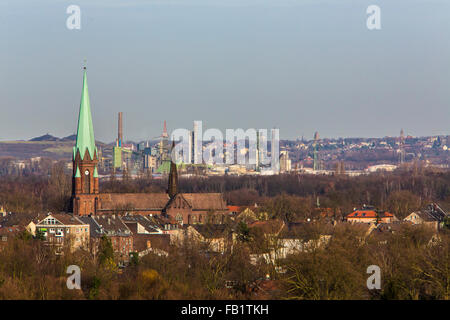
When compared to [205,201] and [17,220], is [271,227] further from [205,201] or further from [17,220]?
[205,201]

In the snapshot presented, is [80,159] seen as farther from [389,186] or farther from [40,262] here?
[389,186]

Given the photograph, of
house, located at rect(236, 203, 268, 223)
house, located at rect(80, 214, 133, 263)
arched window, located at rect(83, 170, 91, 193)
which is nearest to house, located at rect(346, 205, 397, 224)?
house, located at rect(236, 203, 268, 223)

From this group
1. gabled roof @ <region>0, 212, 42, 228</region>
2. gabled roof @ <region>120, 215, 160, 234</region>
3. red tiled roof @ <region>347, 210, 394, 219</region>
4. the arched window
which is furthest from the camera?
red tiled roof @ <region>347, 210, 394, 219</region>

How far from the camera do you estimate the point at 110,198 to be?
273 ft

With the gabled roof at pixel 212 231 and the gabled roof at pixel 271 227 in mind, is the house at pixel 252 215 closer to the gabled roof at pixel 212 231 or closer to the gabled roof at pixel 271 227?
the gabled roof at pixel 212 231

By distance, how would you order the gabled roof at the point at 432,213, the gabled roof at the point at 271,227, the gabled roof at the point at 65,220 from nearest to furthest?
the gabled roof at the point at 271,227 → the gabled roof at the point at 65,220 → the gabled roof at the point at 432,213

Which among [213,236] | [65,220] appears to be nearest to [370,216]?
[213,236]

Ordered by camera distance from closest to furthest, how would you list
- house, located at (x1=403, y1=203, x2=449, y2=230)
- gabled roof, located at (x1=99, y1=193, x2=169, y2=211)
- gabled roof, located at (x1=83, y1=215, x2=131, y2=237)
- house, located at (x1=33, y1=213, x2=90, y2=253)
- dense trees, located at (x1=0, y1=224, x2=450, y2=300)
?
dense trees, located at (x1=0, y1=224, x2=450, y2=300), house, located at (x1=33, y1=213, x2=90, y2=253), gabled roof, located at (x1=83, y1=215, x2=131, y2=237), house, located at (x1=403, y1=203, x2=449, y2=230), gabled roof, located at (x1=99, y1=193, x2=169, y2=211)

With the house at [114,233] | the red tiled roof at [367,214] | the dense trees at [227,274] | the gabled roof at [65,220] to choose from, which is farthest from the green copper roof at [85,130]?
the dense trees at [227,274]

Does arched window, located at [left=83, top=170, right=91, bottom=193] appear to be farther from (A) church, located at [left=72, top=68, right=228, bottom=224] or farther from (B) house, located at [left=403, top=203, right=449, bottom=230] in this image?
(B) house, located at [left=403, top=203, right=449, bottom=230]

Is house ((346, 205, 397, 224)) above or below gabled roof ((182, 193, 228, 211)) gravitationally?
below

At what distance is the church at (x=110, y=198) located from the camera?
254ft

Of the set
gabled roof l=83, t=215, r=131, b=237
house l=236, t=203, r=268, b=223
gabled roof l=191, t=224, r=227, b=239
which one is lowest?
house l=236, t=203, r=268, b=223

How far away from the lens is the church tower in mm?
77312
